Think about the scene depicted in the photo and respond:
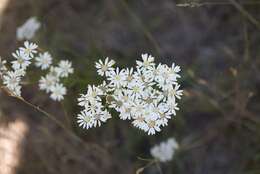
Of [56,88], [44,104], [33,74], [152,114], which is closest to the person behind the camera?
[152,114]

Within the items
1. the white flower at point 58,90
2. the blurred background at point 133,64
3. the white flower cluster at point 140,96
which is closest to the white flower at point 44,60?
the white flower at point 58,90

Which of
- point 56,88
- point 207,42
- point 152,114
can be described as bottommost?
point 152,114

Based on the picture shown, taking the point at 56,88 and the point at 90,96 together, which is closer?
the point at 90,96

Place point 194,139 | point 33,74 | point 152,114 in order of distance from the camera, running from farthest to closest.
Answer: point 194,139 < point 33,74 < point 152,114

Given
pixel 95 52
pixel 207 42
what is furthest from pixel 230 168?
pixel 95 52

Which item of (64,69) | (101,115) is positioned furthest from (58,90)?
(101,115)

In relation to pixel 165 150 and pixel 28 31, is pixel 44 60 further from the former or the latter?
pixel 165 150

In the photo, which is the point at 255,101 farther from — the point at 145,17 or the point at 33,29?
the point at 33,29

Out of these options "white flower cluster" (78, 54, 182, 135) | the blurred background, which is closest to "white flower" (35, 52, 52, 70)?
the blurred background
